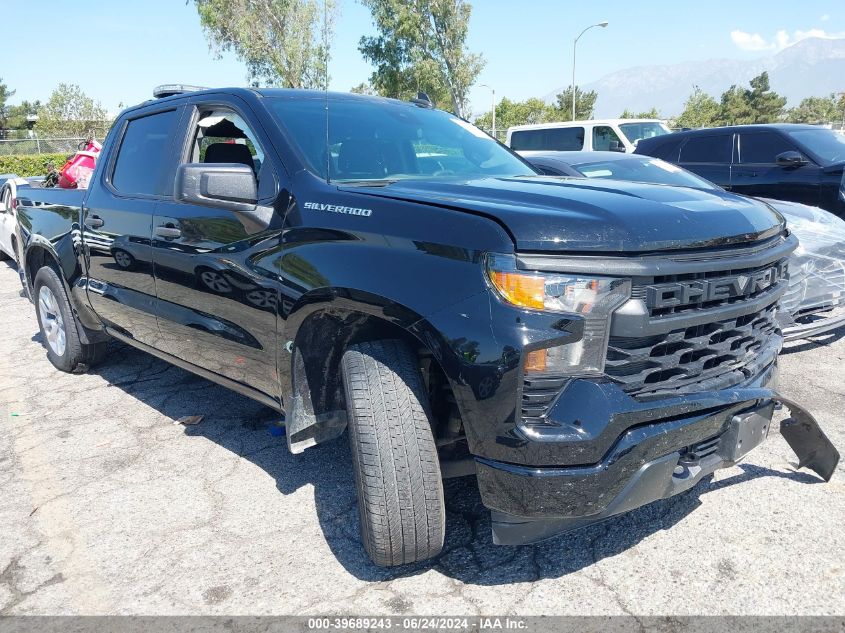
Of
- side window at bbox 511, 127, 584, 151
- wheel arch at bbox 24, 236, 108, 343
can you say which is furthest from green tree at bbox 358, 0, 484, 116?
wheel arch at bbox 24, 236, 108, 343

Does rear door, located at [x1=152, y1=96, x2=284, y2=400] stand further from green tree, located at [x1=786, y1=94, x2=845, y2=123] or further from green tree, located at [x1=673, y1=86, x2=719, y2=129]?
green tree, located at [x1=786, y1=94, x2=845, y2=123]

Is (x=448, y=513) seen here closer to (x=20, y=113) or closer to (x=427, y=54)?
(x=427, y=54)

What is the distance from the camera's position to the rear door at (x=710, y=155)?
858cm

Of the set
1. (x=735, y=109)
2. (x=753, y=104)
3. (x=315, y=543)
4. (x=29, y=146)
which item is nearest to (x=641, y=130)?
(x=315, y=543)

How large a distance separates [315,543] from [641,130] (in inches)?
499

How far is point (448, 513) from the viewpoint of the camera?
9.95ft

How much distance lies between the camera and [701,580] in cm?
248

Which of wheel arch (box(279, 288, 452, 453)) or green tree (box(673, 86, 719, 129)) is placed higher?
green tree (box(673, 86, 719, 129))

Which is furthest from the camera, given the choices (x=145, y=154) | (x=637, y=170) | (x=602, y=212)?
(x=637, y=170)

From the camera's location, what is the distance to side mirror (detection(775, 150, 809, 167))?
7680 mm

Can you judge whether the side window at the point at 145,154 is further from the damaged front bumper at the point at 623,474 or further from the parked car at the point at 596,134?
the parked car at the point at 596,134

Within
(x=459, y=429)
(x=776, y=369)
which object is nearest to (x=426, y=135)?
(x=459, y=429)

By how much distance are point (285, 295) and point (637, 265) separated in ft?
4.41

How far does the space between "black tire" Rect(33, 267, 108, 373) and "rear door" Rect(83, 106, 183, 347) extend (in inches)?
23.9
